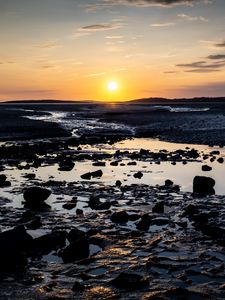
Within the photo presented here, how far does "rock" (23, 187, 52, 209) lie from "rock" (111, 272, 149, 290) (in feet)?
24.8

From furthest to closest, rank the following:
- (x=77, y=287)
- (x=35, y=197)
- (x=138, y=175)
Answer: (x=138, y=175)
(x=35, y=197)
(x=77, y=287)

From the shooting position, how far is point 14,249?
11031 mm

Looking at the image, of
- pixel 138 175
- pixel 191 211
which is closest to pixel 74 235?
pixel 191 211

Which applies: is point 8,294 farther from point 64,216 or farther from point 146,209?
point 146,209

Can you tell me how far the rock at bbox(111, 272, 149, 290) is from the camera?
31.4 ft

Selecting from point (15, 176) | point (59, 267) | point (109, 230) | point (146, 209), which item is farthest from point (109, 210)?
point (15, 176)

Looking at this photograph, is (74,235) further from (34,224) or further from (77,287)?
(77,287)

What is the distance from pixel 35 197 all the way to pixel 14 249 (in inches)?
240

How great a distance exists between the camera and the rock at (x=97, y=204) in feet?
54.1

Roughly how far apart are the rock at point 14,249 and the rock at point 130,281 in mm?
2383

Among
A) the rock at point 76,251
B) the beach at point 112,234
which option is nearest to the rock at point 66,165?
the beach at point 112,234

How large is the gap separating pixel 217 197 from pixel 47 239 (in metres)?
8.68

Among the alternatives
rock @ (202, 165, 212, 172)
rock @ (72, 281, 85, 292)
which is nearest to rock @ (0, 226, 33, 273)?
rock @ (72, 281, 85, 292)

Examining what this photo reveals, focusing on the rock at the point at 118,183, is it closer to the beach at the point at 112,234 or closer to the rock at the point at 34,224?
the beach at the point at 112,234
